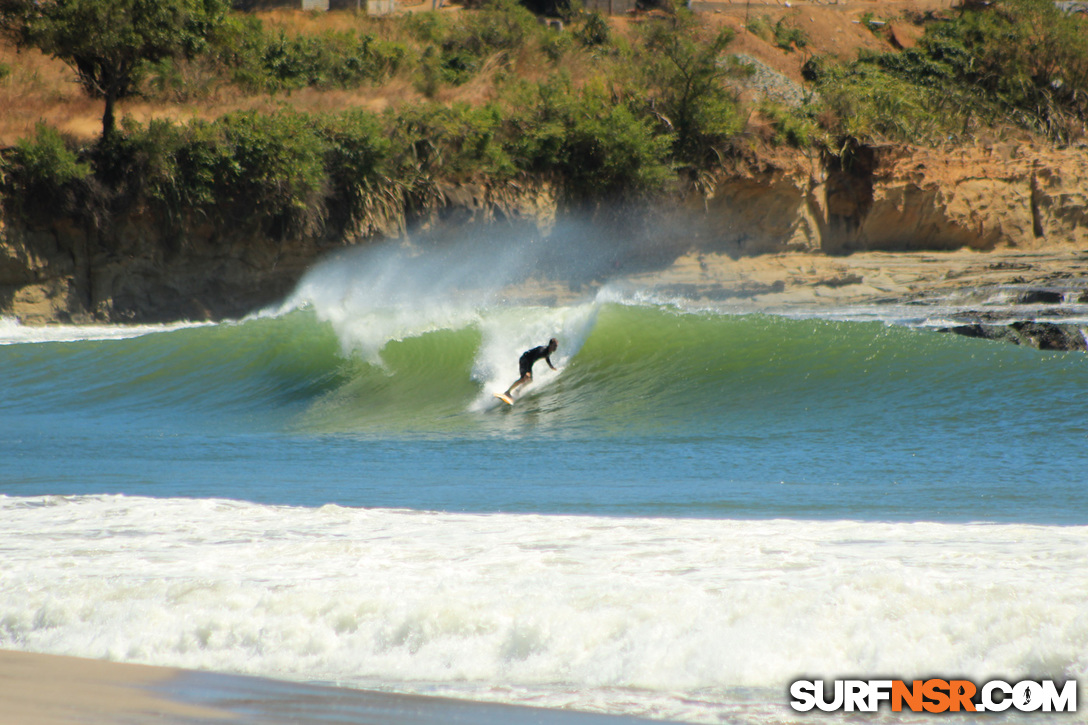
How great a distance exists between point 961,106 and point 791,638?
30.0 meters

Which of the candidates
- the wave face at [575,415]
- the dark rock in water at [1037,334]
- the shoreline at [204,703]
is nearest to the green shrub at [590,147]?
the wave face at [575,415]

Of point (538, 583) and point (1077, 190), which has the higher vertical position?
point (1077, 190)

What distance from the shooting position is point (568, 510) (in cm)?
626

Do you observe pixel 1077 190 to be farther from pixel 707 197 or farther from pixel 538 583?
pixel 538 583

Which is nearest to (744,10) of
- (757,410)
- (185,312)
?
(185,312)

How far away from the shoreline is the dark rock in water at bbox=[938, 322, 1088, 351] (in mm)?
11933

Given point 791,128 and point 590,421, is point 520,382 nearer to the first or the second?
point 590,421

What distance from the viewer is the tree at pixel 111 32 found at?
1925cm

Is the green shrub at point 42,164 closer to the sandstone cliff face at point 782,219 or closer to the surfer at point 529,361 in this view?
the sandstone cliff face at point 782,219

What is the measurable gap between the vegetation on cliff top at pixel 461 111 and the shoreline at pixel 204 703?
19.2 m

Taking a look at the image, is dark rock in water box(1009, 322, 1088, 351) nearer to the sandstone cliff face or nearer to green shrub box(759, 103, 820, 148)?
the sandstone cliff face

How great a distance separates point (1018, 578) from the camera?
13.0 feet

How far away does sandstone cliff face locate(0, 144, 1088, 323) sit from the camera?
2164 cm

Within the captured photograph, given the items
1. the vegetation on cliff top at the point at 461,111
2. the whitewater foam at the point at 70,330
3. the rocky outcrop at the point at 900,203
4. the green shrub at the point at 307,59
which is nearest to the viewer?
the whitewater foam at the point at 70,330
